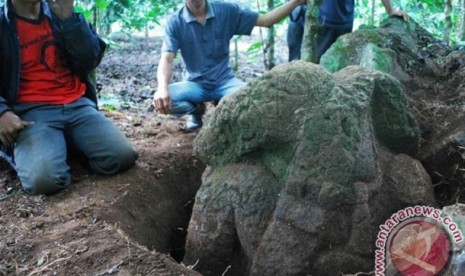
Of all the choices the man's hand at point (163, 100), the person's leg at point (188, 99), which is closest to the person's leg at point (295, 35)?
the person's leg at point (188, 99)

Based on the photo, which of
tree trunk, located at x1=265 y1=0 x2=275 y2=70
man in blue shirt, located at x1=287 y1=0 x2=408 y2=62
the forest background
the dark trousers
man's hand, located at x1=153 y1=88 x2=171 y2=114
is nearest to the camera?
man's hand, located at x1=153 y1=88 x2=171 y2=114

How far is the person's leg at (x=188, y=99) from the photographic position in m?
4.35

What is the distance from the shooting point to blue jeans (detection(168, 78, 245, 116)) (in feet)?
14.3

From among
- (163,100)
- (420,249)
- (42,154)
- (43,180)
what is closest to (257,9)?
(163,100)

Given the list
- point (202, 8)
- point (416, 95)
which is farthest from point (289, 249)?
point (202, 8)

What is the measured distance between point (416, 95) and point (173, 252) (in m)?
2.14

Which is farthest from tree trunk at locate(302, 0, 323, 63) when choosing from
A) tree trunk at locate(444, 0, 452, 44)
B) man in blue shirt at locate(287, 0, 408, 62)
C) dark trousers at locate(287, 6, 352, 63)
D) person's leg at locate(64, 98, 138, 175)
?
tree trunk at locate(444, 0, 452, 44)

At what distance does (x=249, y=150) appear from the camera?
109 inches

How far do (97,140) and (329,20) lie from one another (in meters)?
2.60

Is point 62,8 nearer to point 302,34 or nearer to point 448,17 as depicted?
A: point 302,34

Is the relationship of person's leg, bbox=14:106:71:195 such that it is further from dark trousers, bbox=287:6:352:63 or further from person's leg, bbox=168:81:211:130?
dark trousers, bbox=287:6:352:63

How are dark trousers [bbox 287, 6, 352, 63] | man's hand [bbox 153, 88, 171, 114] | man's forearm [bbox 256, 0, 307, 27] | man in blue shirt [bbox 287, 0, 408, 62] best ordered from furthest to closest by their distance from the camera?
1. dark trousers [bbox 287, 6, 352, 63]
2. man in blue shirt [bbox 287, 0, 408, 62]
3. man's forearm [bbox 256, 0, 307, 27]
4. man's hand [bbox 153, 88, 171, 114]

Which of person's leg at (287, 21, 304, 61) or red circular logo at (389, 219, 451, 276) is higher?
person's leg at (287, 21, 304, 61)

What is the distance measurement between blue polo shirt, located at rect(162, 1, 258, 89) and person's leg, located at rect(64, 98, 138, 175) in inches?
39.1
